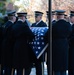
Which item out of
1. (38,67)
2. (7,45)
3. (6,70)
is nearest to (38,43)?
(38,67)

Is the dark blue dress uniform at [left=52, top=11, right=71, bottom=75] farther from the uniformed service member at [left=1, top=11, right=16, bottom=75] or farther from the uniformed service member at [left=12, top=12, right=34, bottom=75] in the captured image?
the uniformed service member at [left=1, top=11, right=16, bottom=75]

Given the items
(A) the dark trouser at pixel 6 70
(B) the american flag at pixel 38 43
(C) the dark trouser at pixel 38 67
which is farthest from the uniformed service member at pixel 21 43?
(A) the dark trouser at pixel 6 70

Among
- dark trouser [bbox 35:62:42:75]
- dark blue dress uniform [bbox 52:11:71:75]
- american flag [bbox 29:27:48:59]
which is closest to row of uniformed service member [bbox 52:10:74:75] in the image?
dark blue dress uniform [bbox 52:11:71:75]

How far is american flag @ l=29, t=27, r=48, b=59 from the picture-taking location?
6.37 metres

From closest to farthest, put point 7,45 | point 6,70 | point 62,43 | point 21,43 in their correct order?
point 62,43 → point 21,43 → point 7,45 → point 6,70

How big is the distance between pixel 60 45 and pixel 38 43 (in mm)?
459

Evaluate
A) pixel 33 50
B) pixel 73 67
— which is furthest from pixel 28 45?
pixel 73 67

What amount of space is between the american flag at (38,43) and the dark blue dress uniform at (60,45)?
0.76 feet

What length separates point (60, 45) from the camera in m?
6.40

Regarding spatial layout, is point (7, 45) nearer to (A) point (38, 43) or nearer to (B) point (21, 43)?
(B) point (21, 43)

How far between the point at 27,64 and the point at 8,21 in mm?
1152

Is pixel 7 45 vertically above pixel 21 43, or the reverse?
pixel 21 43

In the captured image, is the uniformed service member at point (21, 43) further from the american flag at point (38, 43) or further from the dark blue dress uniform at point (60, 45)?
the dark blue dress uniform at point (60, 45)

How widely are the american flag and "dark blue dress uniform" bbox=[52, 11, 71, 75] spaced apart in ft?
0.76
